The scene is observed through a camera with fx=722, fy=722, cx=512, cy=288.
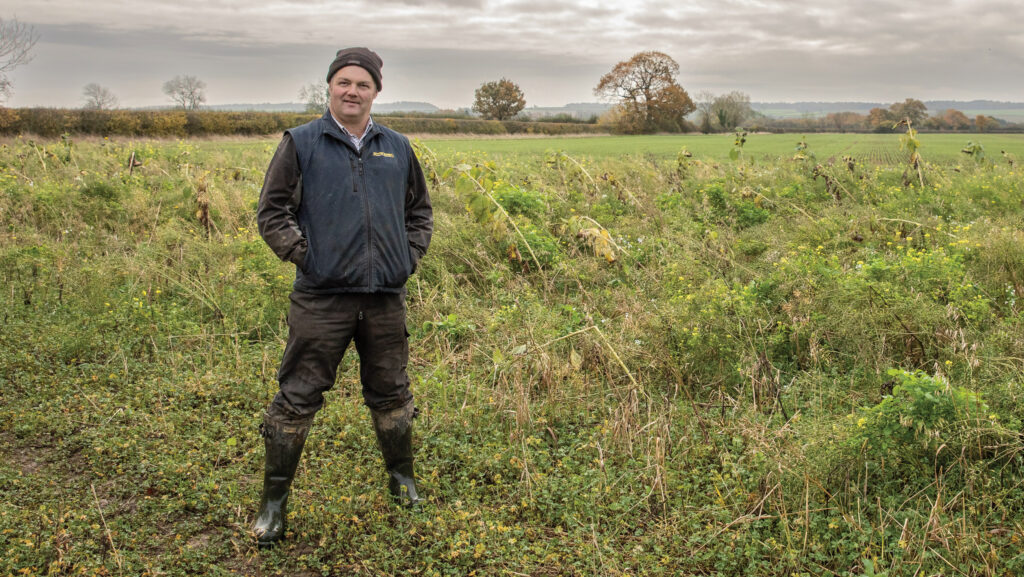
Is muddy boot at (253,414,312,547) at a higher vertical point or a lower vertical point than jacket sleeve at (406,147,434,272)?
lower

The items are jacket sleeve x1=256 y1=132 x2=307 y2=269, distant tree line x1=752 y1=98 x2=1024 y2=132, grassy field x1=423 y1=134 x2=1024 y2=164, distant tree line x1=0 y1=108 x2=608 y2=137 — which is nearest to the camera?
jacket sleeve x1=256 y1=132 x2=307 y2=269

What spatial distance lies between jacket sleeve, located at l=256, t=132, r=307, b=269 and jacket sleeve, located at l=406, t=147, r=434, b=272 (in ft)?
2.13

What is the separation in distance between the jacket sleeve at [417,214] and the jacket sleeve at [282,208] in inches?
25.6

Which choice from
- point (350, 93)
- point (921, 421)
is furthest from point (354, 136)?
point (921, 421)

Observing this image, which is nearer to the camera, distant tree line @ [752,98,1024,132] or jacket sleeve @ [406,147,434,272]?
jacket sleeve @ [406,147,434,272]

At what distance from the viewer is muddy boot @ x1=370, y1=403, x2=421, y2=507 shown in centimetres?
405

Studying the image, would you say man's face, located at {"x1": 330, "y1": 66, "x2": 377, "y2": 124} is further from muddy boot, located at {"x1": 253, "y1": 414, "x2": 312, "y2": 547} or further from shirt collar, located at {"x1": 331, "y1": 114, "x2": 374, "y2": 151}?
muddy boot, located at {"x1": 253, "y1": 414, "x2": 312, "y2": 547}

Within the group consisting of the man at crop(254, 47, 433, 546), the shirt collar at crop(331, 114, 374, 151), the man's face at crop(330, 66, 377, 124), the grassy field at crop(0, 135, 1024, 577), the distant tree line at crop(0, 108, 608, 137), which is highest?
the distant tree line at crop(0, 108, 608, 137)

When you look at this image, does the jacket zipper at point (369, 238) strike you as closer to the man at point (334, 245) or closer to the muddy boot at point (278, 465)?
the man at point (334, 245)

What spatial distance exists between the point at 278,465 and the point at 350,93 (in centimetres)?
196

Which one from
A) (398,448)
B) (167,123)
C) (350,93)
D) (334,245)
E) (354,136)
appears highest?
(167,123)

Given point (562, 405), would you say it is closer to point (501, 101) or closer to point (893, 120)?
point (893, 120)

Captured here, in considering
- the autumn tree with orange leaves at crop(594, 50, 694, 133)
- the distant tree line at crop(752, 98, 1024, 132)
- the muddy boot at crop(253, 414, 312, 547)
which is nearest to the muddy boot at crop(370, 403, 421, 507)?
the muddy boot at crop(253, 414, 312, 547)

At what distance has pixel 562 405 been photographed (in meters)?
5.17
